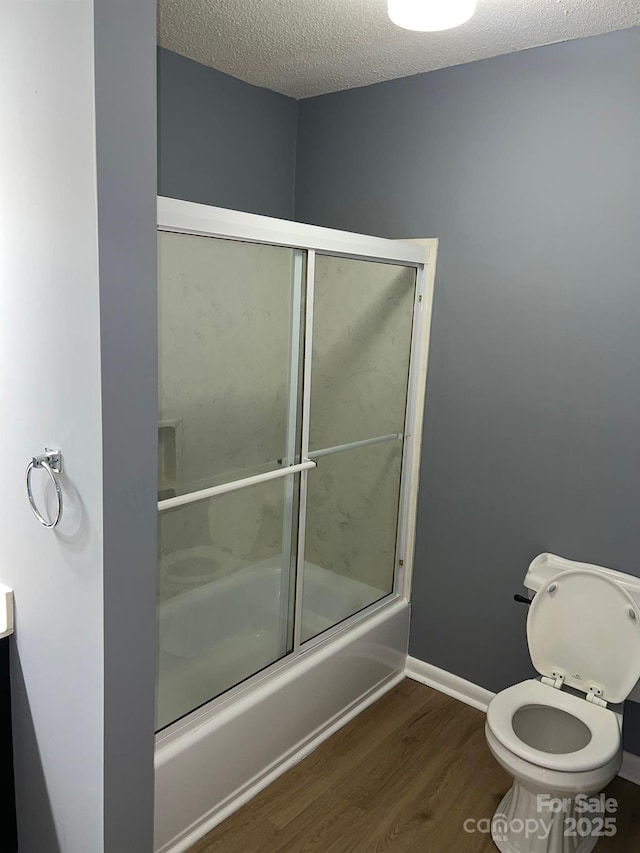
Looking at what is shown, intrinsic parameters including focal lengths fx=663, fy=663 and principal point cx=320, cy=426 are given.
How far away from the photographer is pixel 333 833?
2.10 m

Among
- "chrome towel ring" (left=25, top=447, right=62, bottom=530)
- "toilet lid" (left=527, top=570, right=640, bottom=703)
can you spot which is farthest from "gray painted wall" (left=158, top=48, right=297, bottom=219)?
"toilet lid" (left=527, top=570, right=640, bottom=703)

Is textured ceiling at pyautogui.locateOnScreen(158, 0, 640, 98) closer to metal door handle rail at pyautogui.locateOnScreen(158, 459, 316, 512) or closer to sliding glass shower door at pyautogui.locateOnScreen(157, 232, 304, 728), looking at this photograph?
A: sliding glass shower door at pyautogui.locateOnScreen(157, 232, 304, 728)

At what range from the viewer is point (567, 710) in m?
2.13

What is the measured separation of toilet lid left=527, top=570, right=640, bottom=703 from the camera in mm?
2154

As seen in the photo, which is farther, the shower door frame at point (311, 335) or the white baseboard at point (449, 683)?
the white baseboard at point (449, 683)

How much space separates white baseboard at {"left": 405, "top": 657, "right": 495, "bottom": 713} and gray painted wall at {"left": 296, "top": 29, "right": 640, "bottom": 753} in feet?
0.13

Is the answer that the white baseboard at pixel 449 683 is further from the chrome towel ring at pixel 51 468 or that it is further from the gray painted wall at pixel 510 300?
the chrome towel ring at pixel 51 468

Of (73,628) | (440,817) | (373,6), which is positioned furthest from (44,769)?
(373,6)

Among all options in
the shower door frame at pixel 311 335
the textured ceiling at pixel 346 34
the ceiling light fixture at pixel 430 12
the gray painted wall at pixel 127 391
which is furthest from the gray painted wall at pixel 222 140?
the gray painted wall at pixel 127 391

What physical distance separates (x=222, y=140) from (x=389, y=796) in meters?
2.54

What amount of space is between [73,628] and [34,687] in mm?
312

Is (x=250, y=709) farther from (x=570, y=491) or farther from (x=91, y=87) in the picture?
(x=91, y=87)

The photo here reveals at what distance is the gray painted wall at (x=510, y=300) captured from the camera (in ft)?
7.31

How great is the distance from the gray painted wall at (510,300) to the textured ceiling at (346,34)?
108mm
